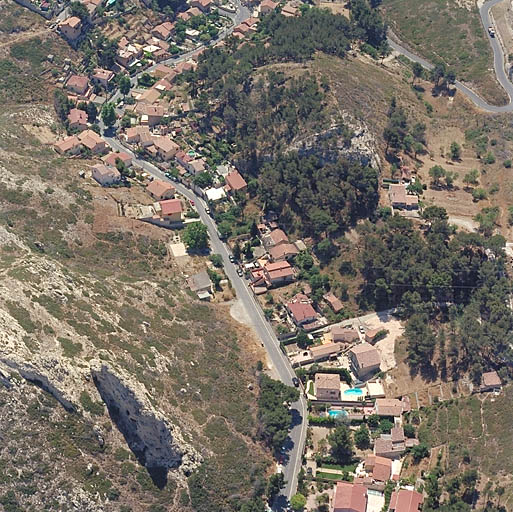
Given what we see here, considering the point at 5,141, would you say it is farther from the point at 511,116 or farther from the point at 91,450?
the point at 511,116

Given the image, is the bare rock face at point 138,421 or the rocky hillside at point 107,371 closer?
the rocky hillside at point 107,371

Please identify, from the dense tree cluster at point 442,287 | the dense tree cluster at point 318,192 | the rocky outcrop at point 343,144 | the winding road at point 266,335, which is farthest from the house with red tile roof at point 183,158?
the dense tree cluster at point 442,287

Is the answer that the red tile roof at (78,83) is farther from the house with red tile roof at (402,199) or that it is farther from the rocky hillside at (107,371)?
the house with red tile roof at (402,199)

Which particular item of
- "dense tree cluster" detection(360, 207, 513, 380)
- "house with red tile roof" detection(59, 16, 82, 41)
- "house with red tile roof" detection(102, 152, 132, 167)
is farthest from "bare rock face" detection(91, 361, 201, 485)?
"house with red tile roof" detection(59, 16, 82, 41)

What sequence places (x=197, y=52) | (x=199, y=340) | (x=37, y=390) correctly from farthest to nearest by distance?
1. (x=197, y=52)
2. (x=199, y=340)
3. (x=37, y=390)

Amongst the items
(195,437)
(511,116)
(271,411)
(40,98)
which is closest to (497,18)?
(511,116)

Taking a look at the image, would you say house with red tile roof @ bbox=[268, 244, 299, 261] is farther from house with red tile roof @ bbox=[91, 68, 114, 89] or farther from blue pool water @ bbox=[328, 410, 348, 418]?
house with red tile roof @ bbox=[91, 68, 114, 89]

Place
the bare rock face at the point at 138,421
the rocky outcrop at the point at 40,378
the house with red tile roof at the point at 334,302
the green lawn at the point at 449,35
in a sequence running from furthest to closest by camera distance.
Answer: the green lawn at the point at 449,35 < the house with red tile roof at the point at 334,302 < the bare rock face at the point at 138,421 < the rocky outcrop at the point at 40,378
